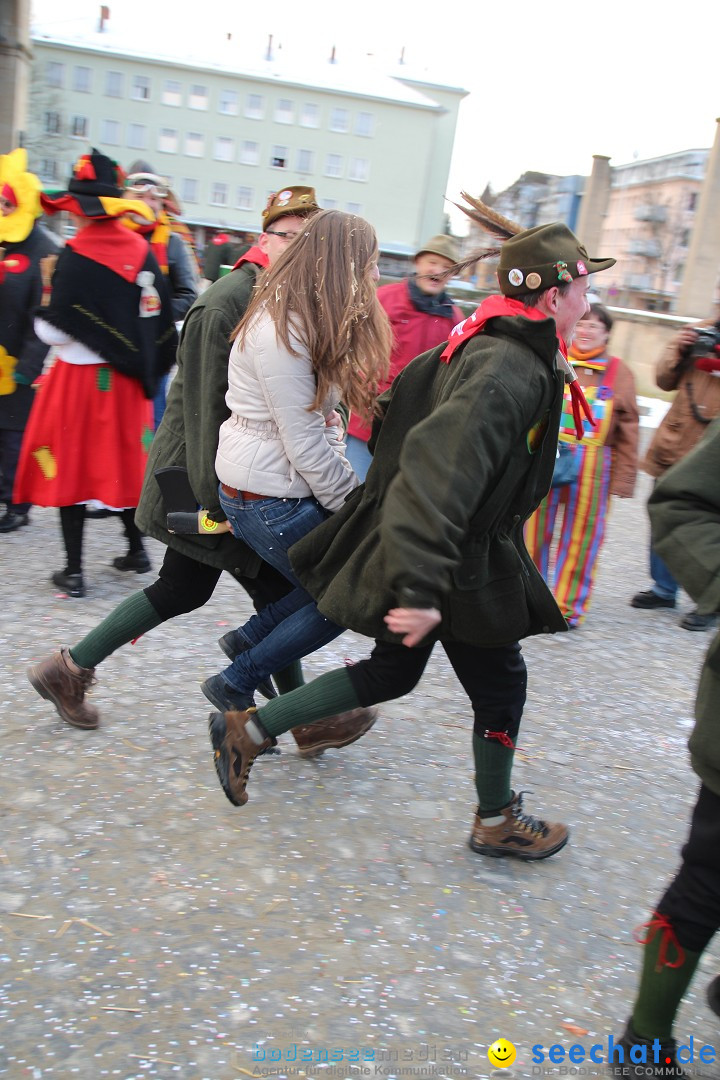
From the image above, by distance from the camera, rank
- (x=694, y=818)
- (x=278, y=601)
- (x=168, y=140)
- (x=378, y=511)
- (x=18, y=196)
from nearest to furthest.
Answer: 1. (x=694, y=818)
2. (x=378, y=511)
3. (x=278, y=601)
4. (x=18, y=196)
5. (x=168, y=140)

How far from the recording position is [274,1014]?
2.41 metres

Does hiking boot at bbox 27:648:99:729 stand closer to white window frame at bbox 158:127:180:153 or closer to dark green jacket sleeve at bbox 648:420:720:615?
dark green jacket sleeve at bbox 648:420:720:615

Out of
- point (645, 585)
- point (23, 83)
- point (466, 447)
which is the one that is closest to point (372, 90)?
point (23, 83)

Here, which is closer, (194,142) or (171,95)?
(171,95)

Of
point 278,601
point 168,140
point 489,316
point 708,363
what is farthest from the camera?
point 168,140

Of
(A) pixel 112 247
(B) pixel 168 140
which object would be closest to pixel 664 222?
(B) pixel 168 140

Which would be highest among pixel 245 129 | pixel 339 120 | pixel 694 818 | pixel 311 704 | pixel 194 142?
pixel 339 120

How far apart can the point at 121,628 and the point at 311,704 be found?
865mm

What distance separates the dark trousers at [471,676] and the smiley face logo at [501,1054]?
0.89m

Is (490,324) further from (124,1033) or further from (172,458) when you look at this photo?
(124,1033)

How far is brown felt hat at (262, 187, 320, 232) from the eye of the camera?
3.44 metres

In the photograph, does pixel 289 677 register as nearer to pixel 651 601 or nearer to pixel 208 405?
pixel 208 405

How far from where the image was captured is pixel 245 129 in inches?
2584

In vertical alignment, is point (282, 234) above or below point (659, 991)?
above
